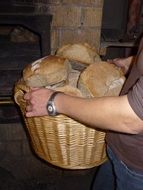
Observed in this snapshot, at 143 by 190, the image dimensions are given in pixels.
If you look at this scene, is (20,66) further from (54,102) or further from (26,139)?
(54,102)

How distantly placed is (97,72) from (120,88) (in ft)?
0.28

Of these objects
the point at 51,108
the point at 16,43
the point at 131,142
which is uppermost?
the point at 51,108

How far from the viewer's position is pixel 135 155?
947 mm

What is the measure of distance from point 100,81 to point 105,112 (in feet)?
0.90

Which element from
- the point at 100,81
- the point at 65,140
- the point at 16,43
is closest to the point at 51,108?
the point at 65,140

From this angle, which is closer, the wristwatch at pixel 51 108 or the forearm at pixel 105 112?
the forearm at pixel 105 112

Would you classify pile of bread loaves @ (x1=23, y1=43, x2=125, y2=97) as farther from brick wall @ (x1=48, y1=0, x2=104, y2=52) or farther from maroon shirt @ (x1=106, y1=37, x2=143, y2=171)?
brick wall @ (x1=48, y1=0, x2=104, y2=52)

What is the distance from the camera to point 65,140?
3.16ft

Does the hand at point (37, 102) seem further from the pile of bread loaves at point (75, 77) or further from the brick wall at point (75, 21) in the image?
the brick wall at point (75, 21)

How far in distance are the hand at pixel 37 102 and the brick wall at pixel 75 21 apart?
0.74m

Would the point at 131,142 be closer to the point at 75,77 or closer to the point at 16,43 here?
the point at 75,77

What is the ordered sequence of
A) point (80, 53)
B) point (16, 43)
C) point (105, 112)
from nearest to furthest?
1. point (105, 112)
2. point (80, 53)
3. point (16, 43)

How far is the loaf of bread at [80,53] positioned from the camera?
3.90 feet

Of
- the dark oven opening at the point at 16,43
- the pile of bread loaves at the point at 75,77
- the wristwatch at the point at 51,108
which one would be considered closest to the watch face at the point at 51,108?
the wristwatch at the point at 51,108
